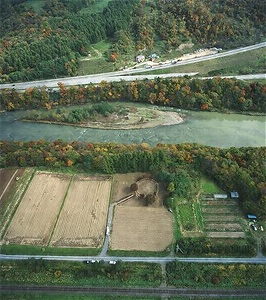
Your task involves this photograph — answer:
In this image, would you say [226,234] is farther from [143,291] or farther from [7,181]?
[7,181]

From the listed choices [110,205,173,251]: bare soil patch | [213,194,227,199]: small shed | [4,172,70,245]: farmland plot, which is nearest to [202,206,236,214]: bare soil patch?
[213,194,227,199]: small shed

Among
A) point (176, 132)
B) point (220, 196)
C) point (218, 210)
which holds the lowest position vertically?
point (218, 210)

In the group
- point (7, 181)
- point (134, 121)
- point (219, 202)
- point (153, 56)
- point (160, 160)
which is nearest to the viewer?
point (219, 202)

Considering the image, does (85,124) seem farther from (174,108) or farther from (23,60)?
(23,60)

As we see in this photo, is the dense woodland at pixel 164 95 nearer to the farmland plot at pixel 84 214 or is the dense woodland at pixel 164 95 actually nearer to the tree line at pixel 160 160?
the tree line at pixel 160 160

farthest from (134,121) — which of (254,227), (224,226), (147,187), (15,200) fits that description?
(254,227)

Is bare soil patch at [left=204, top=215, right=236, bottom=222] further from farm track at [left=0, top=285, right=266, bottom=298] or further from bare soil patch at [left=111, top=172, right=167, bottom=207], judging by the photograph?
farm track at [left=0, top=285, right=266, bottom=298]

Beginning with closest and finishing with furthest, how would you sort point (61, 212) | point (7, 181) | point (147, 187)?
point (61, 212)
point (147, 187)
point (7, 181)
